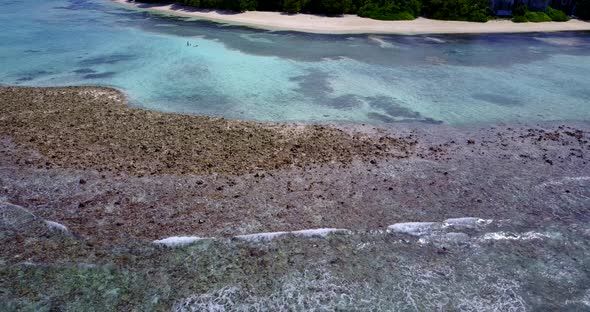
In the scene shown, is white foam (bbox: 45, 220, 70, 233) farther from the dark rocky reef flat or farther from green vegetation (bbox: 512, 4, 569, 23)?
green vegetation (bbox: 512, 4, 569, 23)

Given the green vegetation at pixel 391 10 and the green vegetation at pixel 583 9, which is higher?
the green vegetation at pixel 583 9

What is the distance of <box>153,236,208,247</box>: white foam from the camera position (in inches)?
336

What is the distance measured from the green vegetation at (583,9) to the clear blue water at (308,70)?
18.1 ft

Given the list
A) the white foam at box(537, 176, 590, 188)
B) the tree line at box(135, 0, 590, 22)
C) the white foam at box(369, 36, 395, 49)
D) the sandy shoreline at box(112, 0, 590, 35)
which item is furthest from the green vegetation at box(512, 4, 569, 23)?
the white foam at box(537, 176, 590, 188)

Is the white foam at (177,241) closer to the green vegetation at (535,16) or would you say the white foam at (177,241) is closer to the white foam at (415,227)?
the white foam at (415,227)

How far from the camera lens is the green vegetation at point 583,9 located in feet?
107

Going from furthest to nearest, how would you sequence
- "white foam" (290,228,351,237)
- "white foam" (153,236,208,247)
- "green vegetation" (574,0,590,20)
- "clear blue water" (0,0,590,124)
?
"green vegetation" (574,0,590,20) < "clear blue water" (0,0,590,124) < "white foam" (290,228,351,237) < "white foam" (153,236,208,247)

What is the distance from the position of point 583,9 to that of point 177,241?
36.6m

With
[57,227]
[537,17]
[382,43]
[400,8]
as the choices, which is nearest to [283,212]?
[57,227]

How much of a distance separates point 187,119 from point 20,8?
29.7 metres

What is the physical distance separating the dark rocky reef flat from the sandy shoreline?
16.0 m

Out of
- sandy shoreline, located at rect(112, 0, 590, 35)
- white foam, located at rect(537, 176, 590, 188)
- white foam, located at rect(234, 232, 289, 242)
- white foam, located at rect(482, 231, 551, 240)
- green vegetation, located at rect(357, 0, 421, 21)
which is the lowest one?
white foam, located at rect(234, 232, 289, 242)

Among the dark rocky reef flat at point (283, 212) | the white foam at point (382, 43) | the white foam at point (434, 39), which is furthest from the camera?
the white foam at point (434, 39)

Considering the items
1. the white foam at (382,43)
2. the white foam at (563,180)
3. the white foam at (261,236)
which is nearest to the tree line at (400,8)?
the white foam at (382,43)
